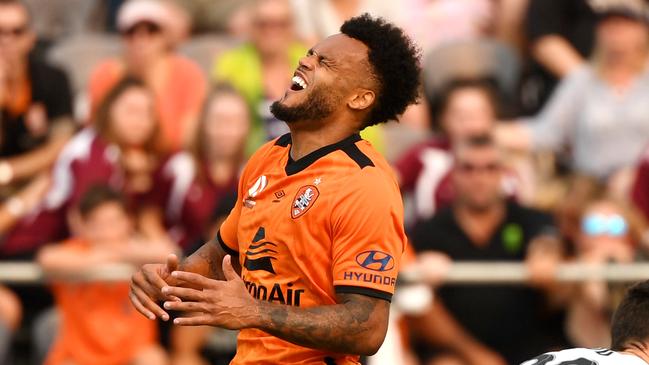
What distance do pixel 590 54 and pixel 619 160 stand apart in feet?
3.69

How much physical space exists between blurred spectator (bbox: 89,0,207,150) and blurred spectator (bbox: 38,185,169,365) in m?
1.09

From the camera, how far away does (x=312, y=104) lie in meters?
4.46

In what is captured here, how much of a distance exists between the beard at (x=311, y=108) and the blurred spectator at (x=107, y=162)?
14.2 ft

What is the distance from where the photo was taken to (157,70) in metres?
9.46

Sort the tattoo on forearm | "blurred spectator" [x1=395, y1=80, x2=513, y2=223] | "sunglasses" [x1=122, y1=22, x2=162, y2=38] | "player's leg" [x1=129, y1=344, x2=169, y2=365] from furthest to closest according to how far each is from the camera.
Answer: "sunglasses" [x1=122, y1=22, x2=162, y2=38] < "blurred spectator" [x1=395, y1=80, x2=513, y2=223] < "player's leg" [x1=129, y1=344, x2=169, y2=365] < the tattoo on forearm

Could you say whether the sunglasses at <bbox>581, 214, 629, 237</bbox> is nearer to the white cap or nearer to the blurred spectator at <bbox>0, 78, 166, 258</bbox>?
the blurred spectator at <bbox>0, 78, 166, 258</bbox>

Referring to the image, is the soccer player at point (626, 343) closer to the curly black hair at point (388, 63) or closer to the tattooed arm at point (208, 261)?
the curly black hair at point (388, 63)

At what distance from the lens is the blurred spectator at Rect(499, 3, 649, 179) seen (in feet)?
29.7

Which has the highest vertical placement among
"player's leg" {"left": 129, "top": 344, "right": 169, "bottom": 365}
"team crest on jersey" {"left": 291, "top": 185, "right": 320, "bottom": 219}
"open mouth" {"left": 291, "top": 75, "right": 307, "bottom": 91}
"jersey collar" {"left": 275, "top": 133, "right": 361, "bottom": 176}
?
"open mouth" {"left": 291, "top": 75, "right": 307, "bottom": 91}

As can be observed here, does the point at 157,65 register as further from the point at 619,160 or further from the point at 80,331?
the point at 619,160

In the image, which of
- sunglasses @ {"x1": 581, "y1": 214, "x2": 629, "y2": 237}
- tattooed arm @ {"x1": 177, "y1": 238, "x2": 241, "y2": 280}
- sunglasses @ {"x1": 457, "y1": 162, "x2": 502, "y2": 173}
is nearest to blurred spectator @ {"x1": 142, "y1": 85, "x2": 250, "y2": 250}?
sunglasses @ {"x1": 457, "y1": 162, "x2": 502, "y2": 173}

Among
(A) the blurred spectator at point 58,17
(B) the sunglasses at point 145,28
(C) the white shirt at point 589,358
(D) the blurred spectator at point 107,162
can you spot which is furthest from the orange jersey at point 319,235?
(A) the blurred spectator at point 58,17

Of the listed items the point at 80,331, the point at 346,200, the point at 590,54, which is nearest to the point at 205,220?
the point at 80,331

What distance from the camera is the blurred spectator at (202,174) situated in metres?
8.66
